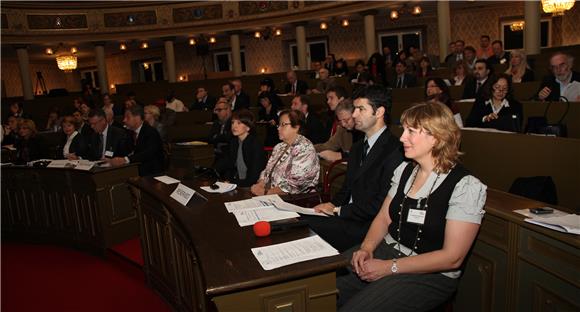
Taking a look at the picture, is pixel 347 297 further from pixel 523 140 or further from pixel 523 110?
pixel 523 110

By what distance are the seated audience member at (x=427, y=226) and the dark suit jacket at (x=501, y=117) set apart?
7.11ft

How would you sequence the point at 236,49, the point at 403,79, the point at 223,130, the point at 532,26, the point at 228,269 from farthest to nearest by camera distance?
the point at 236,49 → the point at 532,26 → the point at 403,79 → the point at 223,130 → the point at 228,269

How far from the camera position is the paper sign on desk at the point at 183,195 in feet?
9.26

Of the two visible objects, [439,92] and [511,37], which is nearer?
[439,92]

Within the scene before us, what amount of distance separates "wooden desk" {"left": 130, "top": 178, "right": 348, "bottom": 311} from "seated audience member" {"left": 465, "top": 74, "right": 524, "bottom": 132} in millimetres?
2516

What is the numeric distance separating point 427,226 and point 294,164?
156 cm

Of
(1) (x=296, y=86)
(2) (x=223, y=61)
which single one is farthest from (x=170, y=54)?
(1) (x=296, y=86)

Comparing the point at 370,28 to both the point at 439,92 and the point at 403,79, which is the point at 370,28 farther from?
the point at 439,92

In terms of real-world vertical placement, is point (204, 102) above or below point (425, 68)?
below

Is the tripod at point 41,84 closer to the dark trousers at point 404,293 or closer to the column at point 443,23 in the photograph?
the column at point 443,23

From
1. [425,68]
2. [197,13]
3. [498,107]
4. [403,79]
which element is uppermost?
[197,13]

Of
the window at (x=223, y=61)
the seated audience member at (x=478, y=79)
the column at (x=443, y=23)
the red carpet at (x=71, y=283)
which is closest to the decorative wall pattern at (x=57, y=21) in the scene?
the window at (x=223, y=61)

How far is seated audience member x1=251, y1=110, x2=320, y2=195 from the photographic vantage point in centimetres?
345

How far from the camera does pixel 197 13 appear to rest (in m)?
16.9
